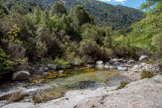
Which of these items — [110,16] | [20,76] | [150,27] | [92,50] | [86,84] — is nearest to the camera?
[150,27]

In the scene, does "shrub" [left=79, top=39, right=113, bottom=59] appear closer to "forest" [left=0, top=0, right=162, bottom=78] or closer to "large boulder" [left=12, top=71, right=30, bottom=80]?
"forest" [left=0, top=0, right=162, bottom=78]

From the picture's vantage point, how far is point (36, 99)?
568 centimetres

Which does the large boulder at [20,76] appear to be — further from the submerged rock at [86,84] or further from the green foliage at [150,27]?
the green foliage at [150,27]

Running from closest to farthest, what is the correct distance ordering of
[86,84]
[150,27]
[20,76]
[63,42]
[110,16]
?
[150,27]
[86,84]
[20,76]
[63,42]
[110,16]

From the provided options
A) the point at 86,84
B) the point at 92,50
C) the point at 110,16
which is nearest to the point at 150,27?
the point at 86,84

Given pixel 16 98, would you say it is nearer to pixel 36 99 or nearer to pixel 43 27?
pixel 36 99

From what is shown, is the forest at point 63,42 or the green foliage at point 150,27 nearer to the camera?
the green foliage at point 150,27

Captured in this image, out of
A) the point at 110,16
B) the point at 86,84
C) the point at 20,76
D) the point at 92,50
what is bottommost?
the point at 86,84

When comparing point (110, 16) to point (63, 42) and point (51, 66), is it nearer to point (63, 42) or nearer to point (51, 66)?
point (63, 42)

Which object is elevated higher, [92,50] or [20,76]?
[92,50]

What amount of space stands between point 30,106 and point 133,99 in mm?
3951

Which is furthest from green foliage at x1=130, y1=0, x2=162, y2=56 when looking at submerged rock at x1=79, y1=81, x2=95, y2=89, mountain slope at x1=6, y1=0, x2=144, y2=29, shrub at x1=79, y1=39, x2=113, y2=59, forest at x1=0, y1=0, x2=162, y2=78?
mountain slope at x1=6, y1=0, x2=144, y2=29

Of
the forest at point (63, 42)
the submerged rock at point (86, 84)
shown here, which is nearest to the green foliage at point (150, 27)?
the forest at point (63, 42)

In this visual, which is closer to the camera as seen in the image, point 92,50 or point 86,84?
point 86,84
